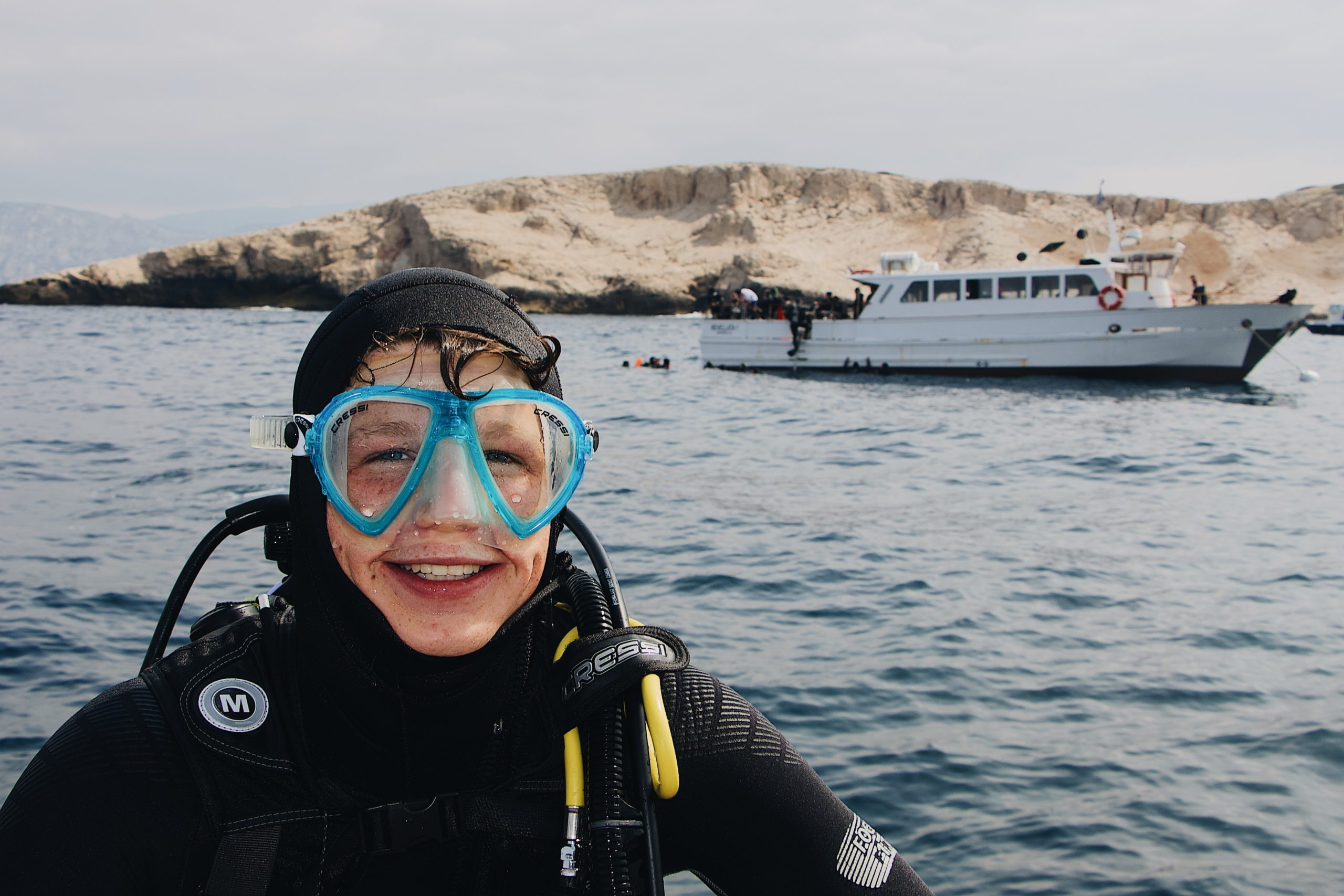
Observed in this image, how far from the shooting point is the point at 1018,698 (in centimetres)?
497

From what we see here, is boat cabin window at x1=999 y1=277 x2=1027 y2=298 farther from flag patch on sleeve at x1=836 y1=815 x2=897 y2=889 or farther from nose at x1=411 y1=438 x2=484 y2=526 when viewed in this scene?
nose at x1=411 y1=438 x2=484 y2=526

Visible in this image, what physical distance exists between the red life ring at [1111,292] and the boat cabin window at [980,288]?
2.21 meters

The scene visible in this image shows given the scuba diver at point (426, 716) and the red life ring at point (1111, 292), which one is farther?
the red life ring at point (1111, 292)

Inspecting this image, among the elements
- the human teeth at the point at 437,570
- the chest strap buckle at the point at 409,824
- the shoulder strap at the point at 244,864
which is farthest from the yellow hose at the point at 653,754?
the shoulder strap at the point at 244,864

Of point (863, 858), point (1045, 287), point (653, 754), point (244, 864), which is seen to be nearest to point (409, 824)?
point (244, 864)

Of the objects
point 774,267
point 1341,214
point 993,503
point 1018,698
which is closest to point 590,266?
point 774,267

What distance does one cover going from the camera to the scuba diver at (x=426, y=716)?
4.52 feet

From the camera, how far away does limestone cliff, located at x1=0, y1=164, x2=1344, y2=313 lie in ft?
205

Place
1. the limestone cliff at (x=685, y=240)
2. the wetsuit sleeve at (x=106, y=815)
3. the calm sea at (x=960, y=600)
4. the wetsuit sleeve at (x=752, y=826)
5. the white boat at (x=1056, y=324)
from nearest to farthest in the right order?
the wetsuit sleeve at (x=106, y=815) < the wetsuit sleeve at (x=752, y=826) < the calm sea at (x=960, y=600) < the white boat at (x=1056, y=324) < the limestone cliff at (x=685, y=240)

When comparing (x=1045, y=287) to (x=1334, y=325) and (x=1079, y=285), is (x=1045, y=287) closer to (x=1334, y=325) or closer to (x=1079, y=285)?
(x=1079, y=285)

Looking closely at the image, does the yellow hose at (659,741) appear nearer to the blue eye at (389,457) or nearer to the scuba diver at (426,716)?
the scuba diver at (426,716)

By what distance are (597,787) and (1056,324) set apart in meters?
22.2

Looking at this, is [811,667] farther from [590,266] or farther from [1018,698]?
[590,266]

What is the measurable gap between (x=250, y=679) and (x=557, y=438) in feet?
1.96
